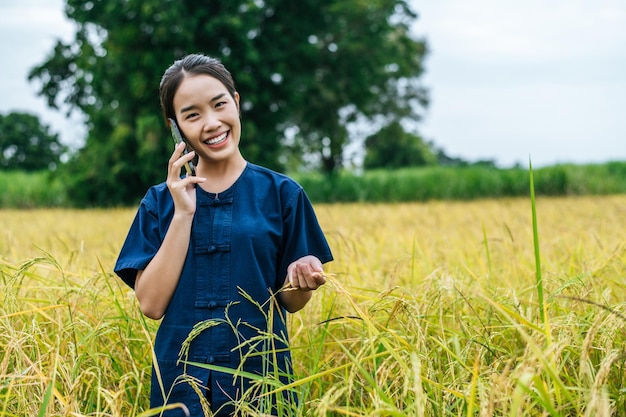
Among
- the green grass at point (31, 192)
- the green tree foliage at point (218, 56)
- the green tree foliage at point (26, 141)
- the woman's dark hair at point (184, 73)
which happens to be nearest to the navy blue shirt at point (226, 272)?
the woman's dark hair at point (184, 73)

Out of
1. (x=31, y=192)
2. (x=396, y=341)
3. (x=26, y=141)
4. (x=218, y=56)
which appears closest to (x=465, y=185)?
(x=218, y=56)

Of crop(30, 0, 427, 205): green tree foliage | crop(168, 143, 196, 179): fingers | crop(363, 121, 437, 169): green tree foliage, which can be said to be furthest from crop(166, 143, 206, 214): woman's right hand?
crop(363, 121, 437, 169): green tree foliage

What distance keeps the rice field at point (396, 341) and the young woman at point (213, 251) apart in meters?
0.12

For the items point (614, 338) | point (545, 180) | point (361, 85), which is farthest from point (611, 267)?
point (361, 85)

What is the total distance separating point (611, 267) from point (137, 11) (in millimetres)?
12559

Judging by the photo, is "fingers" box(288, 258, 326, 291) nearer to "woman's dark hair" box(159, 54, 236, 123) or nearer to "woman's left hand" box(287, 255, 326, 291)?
"woman's left hand" box(287, 255, 326, 291)

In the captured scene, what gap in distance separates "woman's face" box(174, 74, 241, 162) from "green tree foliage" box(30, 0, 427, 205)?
1161 cm

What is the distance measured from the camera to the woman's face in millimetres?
1798

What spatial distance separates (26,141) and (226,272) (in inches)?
1389

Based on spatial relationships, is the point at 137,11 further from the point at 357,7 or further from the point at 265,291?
the point at 265,291

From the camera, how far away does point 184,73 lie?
72.0 inches

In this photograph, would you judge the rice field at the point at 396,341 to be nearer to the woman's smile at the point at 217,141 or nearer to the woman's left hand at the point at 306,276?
the woman's left hand at the point at 306,276

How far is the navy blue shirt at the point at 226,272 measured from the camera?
1735 millimetres

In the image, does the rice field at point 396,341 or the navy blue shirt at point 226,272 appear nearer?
the rice field at point 396,341
